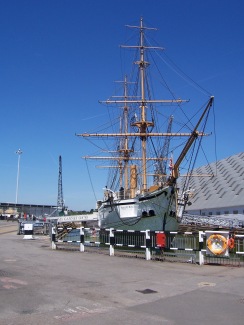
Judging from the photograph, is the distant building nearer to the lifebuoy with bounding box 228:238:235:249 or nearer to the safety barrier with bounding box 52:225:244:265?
the safety barrier with bounding box 52:225:244:265

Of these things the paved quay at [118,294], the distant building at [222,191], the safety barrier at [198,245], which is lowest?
the paved quay at [118,294]

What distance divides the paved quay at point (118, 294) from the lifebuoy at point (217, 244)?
65cm

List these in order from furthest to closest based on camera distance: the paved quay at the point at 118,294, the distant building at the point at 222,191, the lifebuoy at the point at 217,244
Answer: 1. the distant building at the point at 222,191
2. the lifebuoy at the point at 217,244
3. the paved quay at the point at 118,294

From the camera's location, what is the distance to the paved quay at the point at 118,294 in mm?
6703

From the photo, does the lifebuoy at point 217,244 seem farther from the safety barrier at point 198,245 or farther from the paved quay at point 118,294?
the paved quay at point 118,294

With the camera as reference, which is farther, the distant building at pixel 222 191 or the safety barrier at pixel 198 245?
the distant building at pixel 222 191

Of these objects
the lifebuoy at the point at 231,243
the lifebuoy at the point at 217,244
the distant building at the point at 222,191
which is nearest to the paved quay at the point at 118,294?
the lifebuoy at the point at 217,244

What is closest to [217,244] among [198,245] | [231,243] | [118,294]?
[231,243]

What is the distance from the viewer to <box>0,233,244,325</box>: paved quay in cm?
670

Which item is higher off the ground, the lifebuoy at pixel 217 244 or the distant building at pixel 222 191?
the distant building at pixel 222 191

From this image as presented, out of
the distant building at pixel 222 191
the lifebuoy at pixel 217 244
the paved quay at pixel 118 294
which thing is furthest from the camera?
the distant building at pixel 222 191

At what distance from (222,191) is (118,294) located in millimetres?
52407

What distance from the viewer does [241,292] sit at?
29.6 ft

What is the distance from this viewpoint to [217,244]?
1402 centimetres
